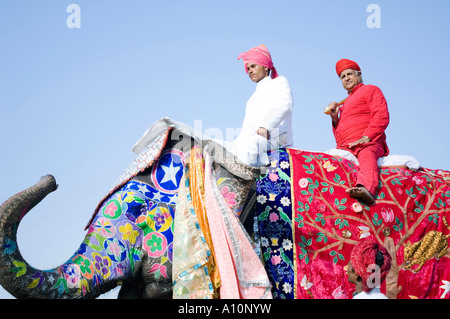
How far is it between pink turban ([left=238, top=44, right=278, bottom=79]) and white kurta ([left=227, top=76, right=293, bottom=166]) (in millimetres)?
100

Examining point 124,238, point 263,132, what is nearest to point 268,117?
point 263,132

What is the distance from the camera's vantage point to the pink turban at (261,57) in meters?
6.47

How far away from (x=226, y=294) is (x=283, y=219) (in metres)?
0.94

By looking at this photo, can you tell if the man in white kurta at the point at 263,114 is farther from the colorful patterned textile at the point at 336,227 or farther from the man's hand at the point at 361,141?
the man's hand at the point at 361,141

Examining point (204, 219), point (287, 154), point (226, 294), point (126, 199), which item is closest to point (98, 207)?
point (126, 199)

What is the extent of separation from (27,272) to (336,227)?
2.35m

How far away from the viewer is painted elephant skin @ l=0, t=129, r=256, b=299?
14.2 feet

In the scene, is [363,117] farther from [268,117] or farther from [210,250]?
[210,250]

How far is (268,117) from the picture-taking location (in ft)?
19.8

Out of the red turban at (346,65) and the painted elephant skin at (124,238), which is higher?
the red turban at (346,65)

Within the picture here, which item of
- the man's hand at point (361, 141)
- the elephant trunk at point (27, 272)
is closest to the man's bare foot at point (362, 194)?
the man's hand at point (361, 141)

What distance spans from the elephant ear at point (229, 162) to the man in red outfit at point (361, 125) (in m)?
0.87

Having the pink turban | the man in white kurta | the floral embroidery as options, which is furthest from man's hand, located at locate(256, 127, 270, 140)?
the pink turban
